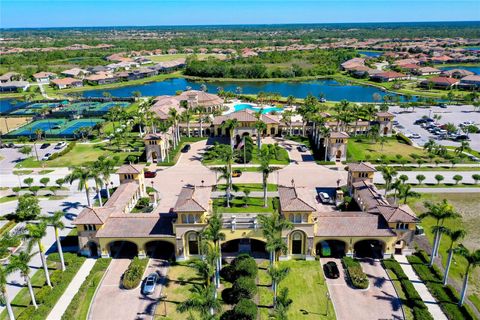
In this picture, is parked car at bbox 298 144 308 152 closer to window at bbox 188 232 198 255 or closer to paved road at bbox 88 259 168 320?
window at bbox 188 232 198 255

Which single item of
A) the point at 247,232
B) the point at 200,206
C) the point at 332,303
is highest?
the point at 200,206

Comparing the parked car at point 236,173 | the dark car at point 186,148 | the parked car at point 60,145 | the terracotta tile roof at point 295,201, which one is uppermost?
the terracotta tile roof at point 295,201

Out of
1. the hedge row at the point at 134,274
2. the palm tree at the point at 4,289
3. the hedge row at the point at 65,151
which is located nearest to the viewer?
the palm tree at the point at 4,289

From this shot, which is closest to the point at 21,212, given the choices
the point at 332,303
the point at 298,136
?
the point at 332,303

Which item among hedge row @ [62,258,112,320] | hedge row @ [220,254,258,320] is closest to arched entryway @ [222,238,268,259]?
hedge row @ [220,254,258,320]

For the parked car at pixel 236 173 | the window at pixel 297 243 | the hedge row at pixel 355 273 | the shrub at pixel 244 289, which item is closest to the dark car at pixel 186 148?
the parked car at pixel 236 173

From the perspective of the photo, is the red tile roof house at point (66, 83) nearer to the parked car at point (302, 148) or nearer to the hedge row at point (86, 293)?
the parked car at point (302, 148)

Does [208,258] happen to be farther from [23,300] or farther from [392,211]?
[392,211]
